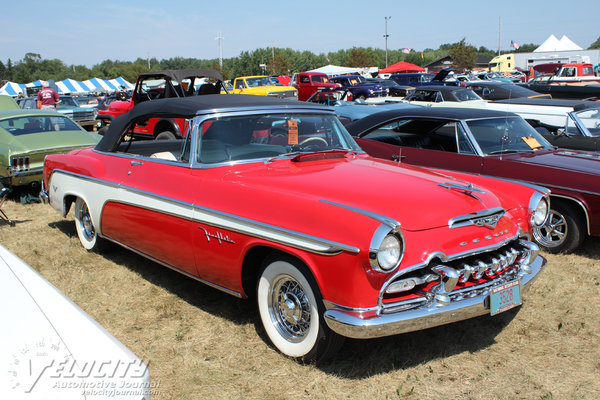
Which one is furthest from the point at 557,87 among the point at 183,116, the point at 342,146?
the point at 183,116

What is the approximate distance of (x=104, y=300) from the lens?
14.2ft

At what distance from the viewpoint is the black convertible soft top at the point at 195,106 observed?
158 inches

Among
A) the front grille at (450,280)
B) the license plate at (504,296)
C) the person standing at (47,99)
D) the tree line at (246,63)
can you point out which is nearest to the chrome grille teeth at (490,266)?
A: the front grille at (450,280)

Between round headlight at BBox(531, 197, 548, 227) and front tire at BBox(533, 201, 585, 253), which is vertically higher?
round headlight at BBox(531, 197, 548, 227)

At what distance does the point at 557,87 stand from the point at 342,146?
11.6m

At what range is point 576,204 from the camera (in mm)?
5043

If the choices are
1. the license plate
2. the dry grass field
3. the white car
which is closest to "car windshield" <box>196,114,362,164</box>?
the dry grass field

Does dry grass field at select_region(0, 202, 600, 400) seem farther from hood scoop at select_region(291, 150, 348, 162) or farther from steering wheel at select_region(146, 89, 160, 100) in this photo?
steering wheel at select_region(146, 89, 160, 100)

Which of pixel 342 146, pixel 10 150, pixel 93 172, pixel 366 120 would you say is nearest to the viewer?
pixel 342 146

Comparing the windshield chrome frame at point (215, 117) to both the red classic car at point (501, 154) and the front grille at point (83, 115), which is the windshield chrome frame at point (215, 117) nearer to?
the red classic car at point (501, 154)

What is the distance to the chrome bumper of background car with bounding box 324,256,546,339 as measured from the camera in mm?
2680

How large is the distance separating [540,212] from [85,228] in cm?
425

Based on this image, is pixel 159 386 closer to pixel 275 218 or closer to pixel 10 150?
pixel 275 218

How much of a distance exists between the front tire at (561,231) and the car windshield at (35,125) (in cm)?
711
